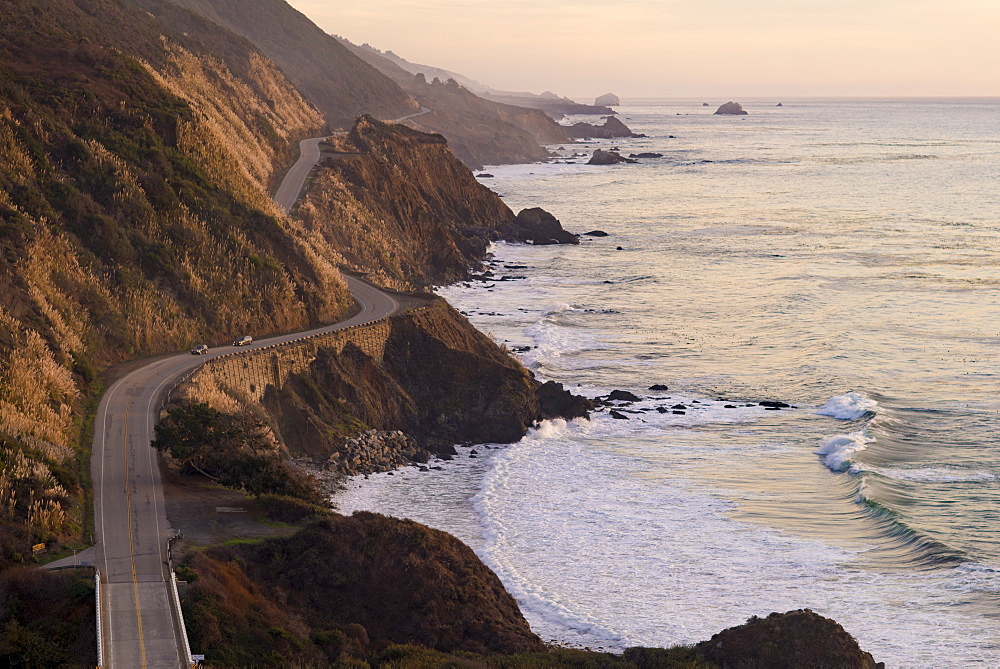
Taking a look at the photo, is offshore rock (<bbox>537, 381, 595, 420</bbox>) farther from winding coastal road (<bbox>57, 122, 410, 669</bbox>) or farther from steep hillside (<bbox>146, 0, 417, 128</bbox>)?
steep hillside (<bbox>146, 0, 417, 128</bbox>)

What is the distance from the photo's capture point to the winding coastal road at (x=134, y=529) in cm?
1753

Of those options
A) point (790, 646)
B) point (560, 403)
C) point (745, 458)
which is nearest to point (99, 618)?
point (790, 646)

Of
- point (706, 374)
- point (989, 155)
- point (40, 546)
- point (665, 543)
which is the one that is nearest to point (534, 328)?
point (706, 374)

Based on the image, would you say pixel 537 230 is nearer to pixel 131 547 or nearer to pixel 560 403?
pixel 560 403

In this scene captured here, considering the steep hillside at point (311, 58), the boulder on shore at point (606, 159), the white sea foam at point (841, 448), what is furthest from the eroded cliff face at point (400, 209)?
the boulder on shore at point (606, 159)

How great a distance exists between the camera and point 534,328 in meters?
55.9

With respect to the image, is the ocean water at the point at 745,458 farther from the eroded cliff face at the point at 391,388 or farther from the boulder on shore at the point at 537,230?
the boulder on shore at the point at 537,230

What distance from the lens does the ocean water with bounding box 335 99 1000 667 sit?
25.8m

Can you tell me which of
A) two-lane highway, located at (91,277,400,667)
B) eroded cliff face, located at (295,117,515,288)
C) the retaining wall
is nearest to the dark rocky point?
the retaining wall

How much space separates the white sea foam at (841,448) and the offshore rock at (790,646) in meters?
14.7

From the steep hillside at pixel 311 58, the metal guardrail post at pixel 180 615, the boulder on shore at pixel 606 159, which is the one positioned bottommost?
the metal guardrail post at pixel 180 615

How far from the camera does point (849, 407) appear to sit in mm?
41406

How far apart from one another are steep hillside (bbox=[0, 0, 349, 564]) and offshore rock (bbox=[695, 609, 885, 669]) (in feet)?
46.6

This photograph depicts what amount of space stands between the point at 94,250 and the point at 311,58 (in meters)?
132
